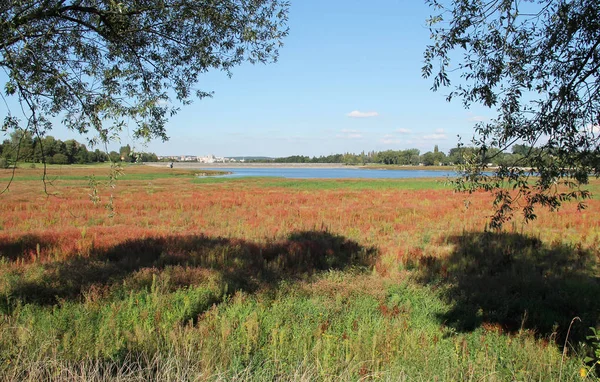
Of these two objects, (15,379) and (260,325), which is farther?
(260,325)

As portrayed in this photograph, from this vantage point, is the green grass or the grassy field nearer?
the grassy field

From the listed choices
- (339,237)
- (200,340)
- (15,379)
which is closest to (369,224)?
(339,237)

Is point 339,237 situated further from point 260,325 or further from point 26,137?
point 26,137

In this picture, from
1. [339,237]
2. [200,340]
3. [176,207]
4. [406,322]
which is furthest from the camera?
[176,207]

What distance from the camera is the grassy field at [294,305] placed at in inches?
220

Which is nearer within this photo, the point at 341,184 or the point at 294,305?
the point at 294,305

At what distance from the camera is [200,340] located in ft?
20.8

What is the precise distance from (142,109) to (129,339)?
4027 mm

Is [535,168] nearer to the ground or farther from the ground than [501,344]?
farther from the ground

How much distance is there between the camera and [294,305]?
818cm

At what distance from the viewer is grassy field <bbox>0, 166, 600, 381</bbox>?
560cm

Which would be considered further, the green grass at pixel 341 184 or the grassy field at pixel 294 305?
the green grass at pixel 341 184

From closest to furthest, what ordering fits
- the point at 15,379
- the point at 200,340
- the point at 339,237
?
1. the point at 15,379
2. the point at 200,340
3. the point at 339,237

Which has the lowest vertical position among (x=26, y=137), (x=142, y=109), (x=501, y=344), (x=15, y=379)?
(x=501, y=344)
